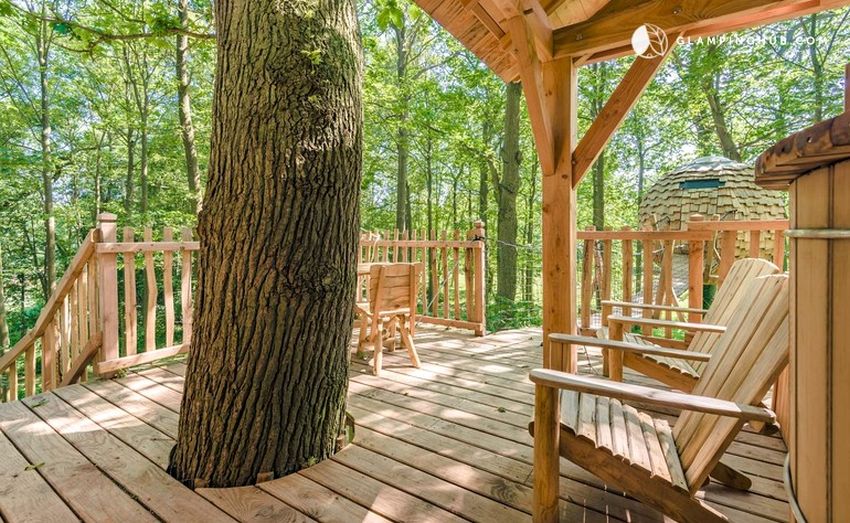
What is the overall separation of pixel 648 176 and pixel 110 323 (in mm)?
17022

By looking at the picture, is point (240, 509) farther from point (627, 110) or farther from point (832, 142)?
point (627, 110)

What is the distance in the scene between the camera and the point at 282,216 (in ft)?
6.08

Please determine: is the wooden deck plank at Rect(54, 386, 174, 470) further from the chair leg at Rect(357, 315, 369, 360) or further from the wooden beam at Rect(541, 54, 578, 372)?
the wooden beam at Rect(541, 54, 578, 372)

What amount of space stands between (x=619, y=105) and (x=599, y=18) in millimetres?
601

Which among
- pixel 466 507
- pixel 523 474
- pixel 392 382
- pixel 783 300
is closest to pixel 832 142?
pixel 783 300

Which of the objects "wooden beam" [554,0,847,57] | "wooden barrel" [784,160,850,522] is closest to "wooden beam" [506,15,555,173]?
"wooden beam" [554,0,847,57]

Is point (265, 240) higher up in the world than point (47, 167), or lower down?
lower down

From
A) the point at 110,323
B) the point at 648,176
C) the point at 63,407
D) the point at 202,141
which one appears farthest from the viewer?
the point at 648,176

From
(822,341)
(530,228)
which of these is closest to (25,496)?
(822,341)

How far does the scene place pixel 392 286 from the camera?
3.60 m

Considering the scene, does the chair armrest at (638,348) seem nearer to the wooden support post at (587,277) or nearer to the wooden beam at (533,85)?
the wooden beam at (533,85)

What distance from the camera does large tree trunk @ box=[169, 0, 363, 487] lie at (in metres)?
1.84

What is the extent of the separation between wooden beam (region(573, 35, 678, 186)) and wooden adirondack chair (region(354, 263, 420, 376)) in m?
1.71

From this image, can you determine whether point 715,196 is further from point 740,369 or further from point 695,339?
Answer: point 740,369
